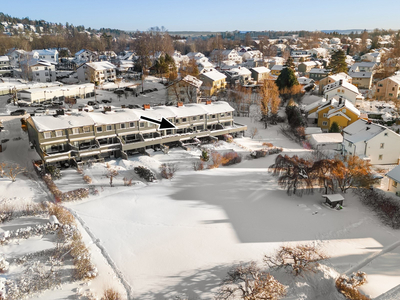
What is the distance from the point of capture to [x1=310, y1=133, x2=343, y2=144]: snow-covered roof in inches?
1355

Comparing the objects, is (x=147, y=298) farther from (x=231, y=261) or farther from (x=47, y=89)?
(x=47, y=89)

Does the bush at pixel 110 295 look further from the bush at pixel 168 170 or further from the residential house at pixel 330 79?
the residential house at pixel 330 79

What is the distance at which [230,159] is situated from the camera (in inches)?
1190

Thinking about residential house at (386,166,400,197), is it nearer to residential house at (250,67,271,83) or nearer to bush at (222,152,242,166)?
bush at (222,152,242,166)

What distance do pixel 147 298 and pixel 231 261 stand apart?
15.9 feet

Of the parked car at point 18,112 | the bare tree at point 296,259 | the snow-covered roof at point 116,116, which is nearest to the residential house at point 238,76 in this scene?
the snow-covered roof at point 116,116

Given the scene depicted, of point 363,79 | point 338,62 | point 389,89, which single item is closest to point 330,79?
point 389,89

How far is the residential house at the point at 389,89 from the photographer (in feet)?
176

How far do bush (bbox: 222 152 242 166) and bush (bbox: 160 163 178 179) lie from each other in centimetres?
473

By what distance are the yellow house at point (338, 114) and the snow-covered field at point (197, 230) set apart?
57.4ft

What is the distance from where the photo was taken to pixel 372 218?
21.7 meters

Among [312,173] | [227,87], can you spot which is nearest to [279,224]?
[312,173]

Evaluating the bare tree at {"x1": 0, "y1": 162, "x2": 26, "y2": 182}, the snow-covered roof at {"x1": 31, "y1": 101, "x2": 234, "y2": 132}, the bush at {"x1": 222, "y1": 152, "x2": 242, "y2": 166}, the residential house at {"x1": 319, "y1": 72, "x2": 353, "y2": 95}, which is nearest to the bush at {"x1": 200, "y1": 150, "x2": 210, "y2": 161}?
the bush at {"x1": 222, "y1": 152, "x2": 242, "y2": 166}

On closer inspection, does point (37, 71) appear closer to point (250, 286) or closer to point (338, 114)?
point (338, 114)
